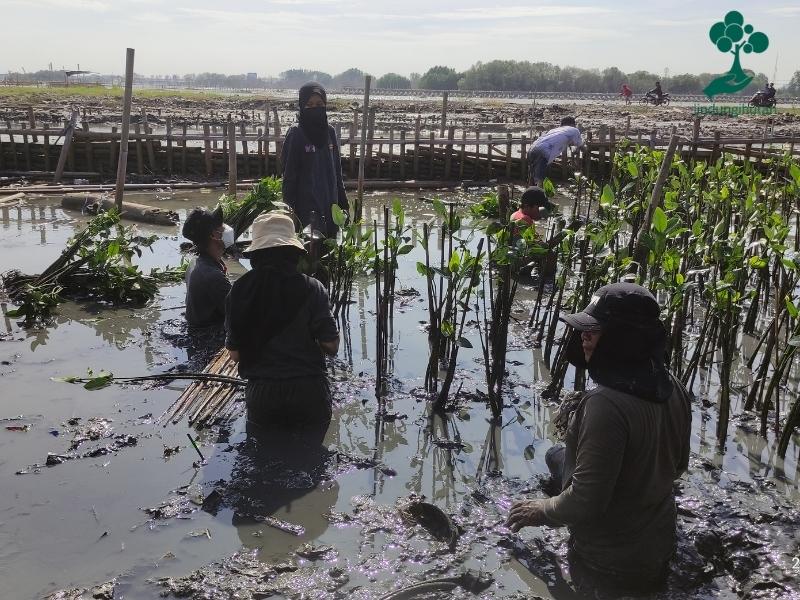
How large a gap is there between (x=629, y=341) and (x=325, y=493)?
6.14ft

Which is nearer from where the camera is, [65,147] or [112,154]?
[65,147]

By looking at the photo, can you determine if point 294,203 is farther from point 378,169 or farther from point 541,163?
point 378,169

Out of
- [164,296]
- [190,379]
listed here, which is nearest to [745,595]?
[190,379]

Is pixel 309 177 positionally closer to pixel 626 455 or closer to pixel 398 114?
pixel 626 455

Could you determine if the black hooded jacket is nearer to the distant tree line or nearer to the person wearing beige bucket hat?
the person wearing beige bucket hat

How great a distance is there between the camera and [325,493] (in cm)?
373

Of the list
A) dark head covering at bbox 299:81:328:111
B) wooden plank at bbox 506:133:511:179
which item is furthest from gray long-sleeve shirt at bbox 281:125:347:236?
wooden plank at bbox 506:133:511:179

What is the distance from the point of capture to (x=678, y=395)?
2.64 m

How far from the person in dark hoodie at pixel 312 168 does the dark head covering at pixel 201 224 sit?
4.15 ft

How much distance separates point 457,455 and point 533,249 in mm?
1268

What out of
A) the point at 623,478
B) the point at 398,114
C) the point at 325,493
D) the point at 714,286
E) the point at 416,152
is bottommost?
the point at 325,493

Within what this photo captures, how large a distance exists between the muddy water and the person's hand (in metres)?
0.36

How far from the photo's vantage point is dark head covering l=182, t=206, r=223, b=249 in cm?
527

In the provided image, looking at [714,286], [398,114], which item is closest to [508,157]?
[714,286]
